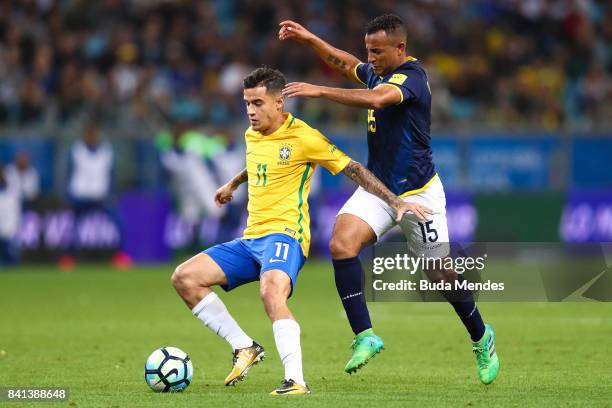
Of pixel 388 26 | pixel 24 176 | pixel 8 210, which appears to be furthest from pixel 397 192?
pixel 24 176

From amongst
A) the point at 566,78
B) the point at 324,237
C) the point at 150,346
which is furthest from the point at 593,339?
the point at 566,78

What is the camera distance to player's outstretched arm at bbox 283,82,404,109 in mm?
7902

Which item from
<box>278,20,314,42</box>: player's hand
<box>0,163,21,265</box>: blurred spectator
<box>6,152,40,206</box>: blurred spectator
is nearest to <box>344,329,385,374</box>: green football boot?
<box>278,20,314,42</box>: player's hand

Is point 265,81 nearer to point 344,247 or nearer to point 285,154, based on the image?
point 285,154

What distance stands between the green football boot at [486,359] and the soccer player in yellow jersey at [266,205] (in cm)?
114

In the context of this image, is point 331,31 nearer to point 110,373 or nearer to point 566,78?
point 566,78

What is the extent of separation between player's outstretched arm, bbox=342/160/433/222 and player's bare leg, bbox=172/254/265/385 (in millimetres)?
1132

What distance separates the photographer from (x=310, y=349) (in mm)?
11312

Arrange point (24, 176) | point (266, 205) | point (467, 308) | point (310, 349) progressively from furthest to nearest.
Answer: point (24, 176), point (310, 349), point (467, 308), point (266, 205)

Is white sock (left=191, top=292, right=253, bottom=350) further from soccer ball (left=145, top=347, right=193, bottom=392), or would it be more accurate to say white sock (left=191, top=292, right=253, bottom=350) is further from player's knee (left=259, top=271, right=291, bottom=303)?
player's knee (left=259, top=271, right=291, bottom=303)

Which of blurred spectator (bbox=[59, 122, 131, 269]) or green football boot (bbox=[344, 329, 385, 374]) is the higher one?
blurred spectator (bbox=[59, 122, 131, 269])

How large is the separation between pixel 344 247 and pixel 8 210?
1306 centimetres

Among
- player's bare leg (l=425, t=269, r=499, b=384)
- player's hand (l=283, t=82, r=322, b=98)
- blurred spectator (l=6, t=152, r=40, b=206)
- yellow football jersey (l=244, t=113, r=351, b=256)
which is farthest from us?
blurred spectator (l=6, t=152, r=40, b=206)

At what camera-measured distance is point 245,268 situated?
8.55m
